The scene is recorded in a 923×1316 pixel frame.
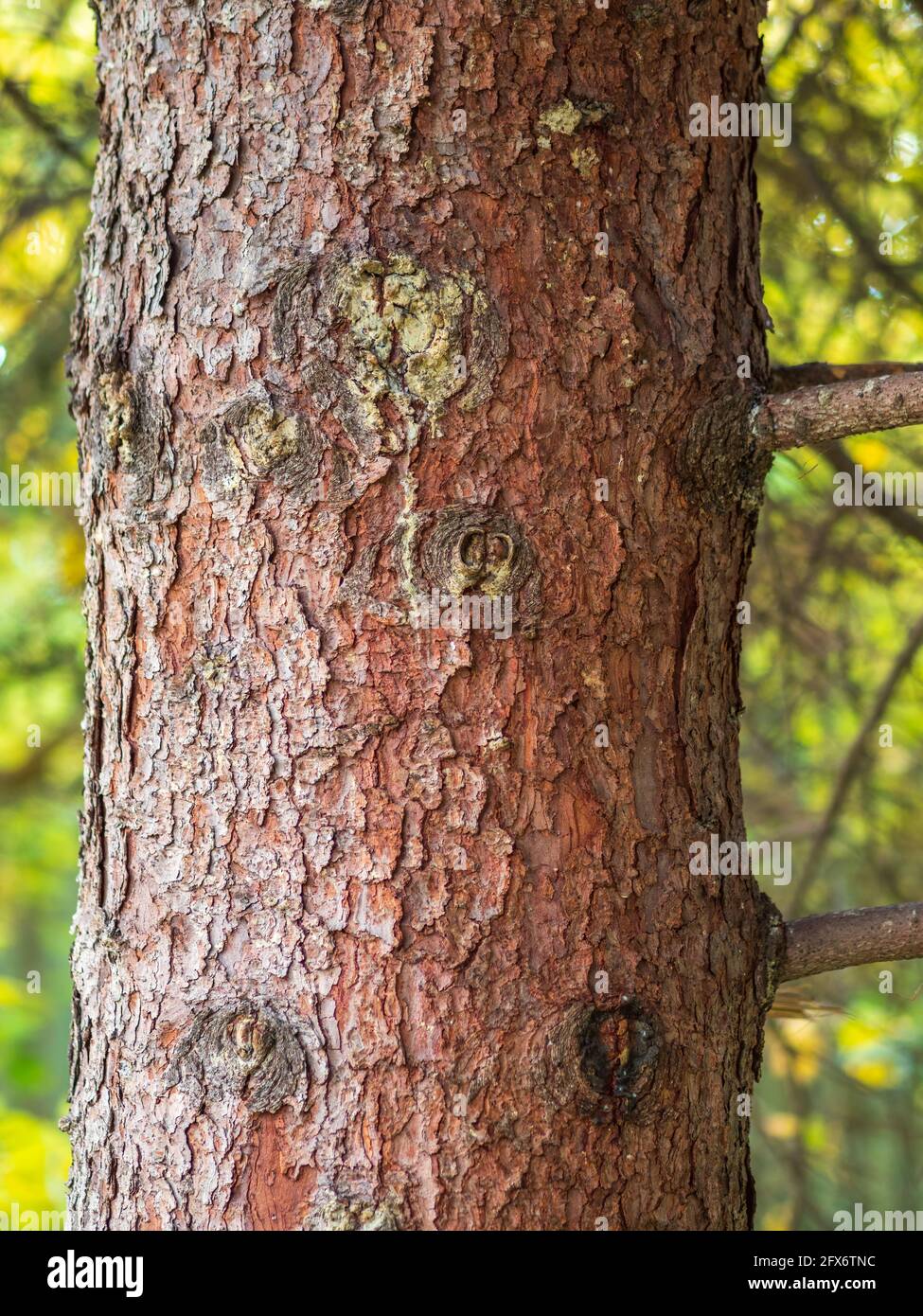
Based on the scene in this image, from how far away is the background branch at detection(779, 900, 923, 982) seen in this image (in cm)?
150

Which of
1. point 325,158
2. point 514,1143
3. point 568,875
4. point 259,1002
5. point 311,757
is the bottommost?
point 514,1143

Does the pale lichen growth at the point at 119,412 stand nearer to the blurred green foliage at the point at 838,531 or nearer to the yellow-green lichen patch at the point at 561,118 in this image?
the yellow-green lichen patch at the point at 561,118

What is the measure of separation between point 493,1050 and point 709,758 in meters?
0.44

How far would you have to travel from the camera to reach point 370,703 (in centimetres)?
129

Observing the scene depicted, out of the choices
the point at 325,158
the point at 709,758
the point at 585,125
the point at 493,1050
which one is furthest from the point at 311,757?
the point at 585,125

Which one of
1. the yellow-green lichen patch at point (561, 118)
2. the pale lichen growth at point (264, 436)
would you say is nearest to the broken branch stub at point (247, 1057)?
the pale lichen growth at point (264, 436)

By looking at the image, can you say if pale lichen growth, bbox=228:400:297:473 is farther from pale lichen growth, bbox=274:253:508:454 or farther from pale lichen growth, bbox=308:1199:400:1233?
pale lichen growth, bbox=308:1199:400:1233

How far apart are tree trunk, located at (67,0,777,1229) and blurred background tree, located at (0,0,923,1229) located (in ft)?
2.92

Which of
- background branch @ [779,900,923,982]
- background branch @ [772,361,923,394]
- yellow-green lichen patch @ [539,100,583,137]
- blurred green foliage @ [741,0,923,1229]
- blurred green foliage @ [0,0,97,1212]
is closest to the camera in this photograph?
yellow-green lichen patch @ [539,100,583,137]

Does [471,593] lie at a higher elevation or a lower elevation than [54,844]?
lower

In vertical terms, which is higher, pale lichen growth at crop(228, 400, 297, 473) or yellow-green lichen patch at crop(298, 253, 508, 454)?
yellow-green lichen patch at crop(298, 253, 508, 454)

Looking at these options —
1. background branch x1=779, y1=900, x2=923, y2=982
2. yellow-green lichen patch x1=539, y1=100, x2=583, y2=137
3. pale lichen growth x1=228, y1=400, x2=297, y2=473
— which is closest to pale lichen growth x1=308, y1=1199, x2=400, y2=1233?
background branch x1=779, y1=900, x2=923, y2=982

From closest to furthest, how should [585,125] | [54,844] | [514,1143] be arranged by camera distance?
[514,1143] → [585,125] → [54,844]
